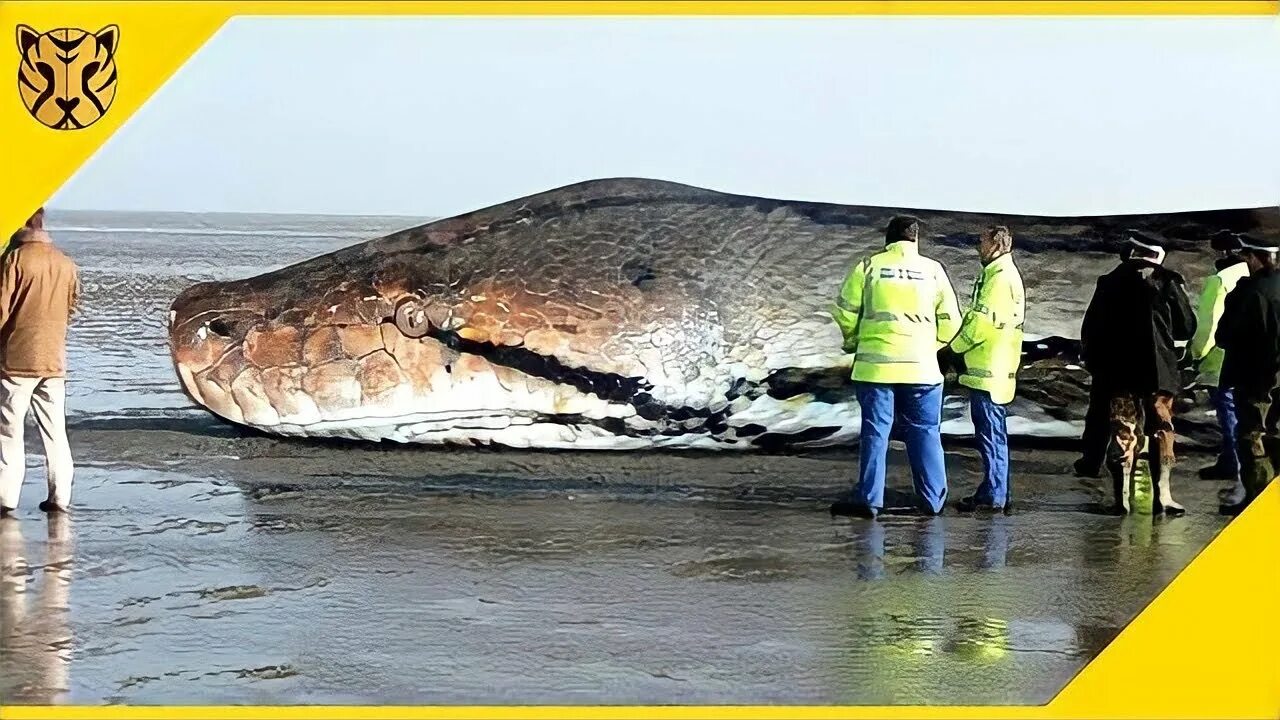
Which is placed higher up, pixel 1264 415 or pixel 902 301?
pixel 902 301

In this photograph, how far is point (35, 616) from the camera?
450 centimetres

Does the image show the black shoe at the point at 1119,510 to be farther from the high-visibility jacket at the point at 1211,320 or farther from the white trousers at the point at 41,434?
the white trousers at the point at 41,434

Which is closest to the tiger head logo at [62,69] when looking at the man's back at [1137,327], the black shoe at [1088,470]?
the man's back at [1137,327]

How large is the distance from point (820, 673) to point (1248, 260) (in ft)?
7.99

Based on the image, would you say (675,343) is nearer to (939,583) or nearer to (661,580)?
(661,580)

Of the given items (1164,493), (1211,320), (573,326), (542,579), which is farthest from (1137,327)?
(542,579)

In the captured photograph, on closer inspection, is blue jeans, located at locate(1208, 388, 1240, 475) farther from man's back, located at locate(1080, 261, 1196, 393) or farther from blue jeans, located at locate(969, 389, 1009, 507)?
blue jeans, located at locate(969, 389, 1009, 507)

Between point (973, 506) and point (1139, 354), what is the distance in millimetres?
916

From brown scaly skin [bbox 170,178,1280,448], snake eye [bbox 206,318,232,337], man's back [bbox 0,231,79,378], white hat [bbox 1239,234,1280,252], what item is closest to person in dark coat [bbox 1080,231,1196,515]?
brown scaly skin [bbox 170,178,1280,448]

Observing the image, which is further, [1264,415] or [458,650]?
[1264,415]

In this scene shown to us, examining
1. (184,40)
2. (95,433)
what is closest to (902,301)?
(184,40)

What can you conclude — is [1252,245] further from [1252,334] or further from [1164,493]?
[1164,493]

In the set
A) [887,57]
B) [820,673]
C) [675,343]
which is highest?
[887,57]

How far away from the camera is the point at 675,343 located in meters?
4.95
